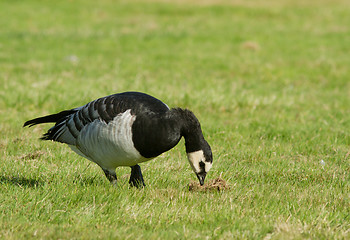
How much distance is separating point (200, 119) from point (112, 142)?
442 cm

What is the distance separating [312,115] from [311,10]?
2125 cm

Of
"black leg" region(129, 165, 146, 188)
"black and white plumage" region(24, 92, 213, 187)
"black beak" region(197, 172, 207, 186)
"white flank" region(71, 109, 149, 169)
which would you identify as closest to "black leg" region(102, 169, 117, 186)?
"black and white plumage" region(24, 92, 213, 187)

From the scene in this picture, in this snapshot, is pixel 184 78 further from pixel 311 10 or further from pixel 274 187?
pixel 311 10

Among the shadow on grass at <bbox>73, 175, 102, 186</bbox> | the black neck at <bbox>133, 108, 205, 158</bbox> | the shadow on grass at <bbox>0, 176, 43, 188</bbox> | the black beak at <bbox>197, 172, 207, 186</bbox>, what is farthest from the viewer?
the shadow on grass at <bbox>73, 175, 102, 186</bbox>

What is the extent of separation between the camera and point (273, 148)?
791cm

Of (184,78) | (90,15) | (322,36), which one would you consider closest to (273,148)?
(184,78)

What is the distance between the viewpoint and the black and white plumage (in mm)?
5281

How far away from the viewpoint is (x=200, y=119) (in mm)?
9625

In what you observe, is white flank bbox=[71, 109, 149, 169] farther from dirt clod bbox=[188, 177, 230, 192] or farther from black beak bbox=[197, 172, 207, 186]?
dirt clod bbox=[188, 177, 230, 192]

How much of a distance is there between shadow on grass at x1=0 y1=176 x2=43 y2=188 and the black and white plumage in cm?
72

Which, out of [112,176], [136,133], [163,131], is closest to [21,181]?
[112,176]

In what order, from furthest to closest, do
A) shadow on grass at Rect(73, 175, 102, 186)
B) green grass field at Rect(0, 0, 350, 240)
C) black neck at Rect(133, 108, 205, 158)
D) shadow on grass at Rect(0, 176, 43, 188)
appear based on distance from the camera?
shadow on grass at Rect(73, 175, 102, 186)
shadow on grass at Rect(0, 176, 43, 188)
black neck at Rect(133, 108, 205, 158)
green grass field at Rect(0, 0, 350, 240)

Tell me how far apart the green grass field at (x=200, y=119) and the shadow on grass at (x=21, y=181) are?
0.03 meters

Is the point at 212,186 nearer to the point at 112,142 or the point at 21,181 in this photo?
the point at 112,142
